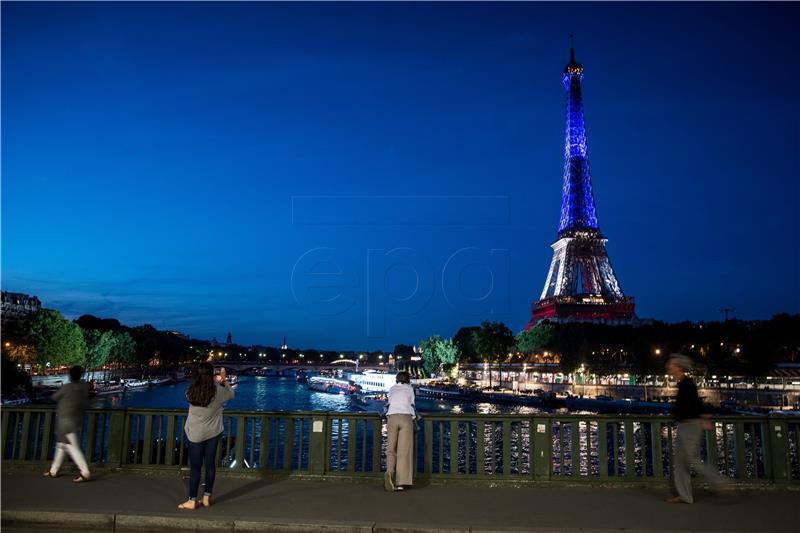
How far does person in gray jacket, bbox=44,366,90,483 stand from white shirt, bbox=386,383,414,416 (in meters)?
4.88

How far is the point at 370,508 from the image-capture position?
9500 mm

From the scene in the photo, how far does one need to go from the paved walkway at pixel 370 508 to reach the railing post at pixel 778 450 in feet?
1.03

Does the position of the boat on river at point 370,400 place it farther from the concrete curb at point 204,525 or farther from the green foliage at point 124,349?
the concrete curb at point 204,525

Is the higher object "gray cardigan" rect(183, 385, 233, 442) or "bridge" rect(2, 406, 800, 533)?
"gray cardigan" rect(183, 385, 233, 442)

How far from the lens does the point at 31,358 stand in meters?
90.6

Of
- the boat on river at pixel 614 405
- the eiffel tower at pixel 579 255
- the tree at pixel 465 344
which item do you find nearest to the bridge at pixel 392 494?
the boat on river at pixel 614 405

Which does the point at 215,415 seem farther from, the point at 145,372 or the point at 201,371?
the point at 145,372

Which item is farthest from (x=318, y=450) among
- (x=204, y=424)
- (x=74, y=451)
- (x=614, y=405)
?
(x=614, y=405)

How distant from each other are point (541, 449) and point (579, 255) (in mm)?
120024

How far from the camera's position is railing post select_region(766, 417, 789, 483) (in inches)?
434

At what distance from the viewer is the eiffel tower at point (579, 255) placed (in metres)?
125

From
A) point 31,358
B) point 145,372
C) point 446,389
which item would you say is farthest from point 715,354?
point 145,372

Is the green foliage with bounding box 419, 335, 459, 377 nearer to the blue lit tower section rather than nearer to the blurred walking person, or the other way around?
the blue lit tower section

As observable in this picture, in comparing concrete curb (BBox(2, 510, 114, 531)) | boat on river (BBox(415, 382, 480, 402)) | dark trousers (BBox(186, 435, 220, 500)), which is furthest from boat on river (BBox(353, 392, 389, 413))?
concrete curb (BBox(2, 510, 114, 531))
